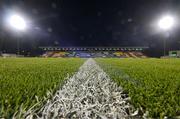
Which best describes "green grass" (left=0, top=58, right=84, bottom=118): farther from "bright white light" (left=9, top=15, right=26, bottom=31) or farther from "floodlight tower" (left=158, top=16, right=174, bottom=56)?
"floodlight tower" (left=158, top=16, right=174, bottom=56)

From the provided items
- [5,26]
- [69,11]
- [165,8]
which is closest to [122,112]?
[165,8]

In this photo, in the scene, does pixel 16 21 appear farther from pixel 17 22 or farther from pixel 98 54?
pixel 98 54

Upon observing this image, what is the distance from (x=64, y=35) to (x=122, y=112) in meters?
55.9

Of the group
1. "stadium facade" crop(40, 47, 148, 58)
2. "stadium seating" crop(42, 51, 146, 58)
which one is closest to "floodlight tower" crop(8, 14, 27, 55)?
"stadium seating" crop(42, 51, 146, 58)

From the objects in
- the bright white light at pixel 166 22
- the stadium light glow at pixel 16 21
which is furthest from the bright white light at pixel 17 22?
the bright white light at pixel 166 22

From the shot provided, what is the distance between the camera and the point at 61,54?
61719 millimetres

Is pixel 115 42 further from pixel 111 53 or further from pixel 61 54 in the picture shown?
pixel 61 54

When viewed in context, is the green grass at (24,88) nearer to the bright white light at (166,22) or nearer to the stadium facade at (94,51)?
the bright white light at (166,22)

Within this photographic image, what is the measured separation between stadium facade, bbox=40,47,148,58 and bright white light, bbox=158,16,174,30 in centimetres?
1094

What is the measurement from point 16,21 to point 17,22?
0.66 meters

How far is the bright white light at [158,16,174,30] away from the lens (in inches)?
1905

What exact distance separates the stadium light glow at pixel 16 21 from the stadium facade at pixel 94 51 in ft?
35.2

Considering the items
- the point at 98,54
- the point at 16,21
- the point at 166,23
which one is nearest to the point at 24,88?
the point at 16,21

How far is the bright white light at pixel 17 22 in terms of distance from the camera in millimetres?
48469
